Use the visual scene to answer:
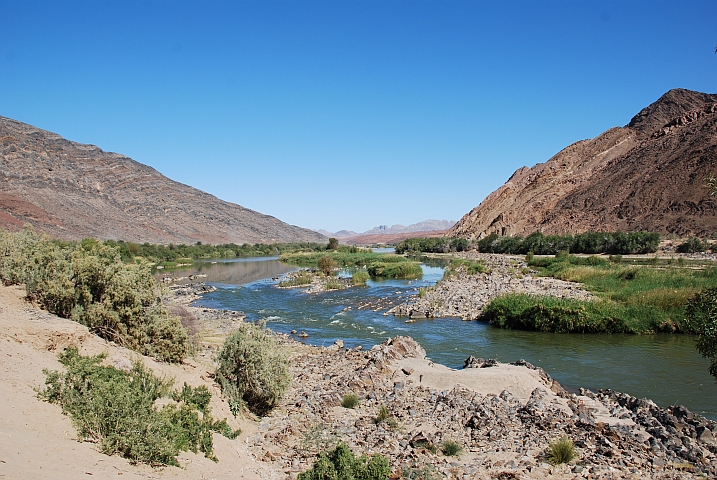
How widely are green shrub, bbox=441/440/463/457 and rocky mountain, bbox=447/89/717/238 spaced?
58.0 meters

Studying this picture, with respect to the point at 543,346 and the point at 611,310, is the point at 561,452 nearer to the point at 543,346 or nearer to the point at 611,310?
the point at 543,346

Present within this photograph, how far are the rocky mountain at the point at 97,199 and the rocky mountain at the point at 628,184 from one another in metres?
57.4

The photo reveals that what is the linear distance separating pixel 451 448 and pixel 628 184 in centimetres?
7593

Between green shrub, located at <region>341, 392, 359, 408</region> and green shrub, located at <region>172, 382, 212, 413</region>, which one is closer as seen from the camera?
green shrub, located at <region>172, 382, 212, 413</region>

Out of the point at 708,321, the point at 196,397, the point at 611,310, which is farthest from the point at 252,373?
the point at 611,310

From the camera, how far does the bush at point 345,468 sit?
637cm

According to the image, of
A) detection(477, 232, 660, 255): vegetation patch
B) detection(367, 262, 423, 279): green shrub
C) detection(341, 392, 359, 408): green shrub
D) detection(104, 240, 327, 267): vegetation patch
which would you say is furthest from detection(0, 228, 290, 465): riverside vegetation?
detection(477, 232, 660, 255): vegetation patch

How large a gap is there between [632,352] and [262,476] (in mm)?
13741

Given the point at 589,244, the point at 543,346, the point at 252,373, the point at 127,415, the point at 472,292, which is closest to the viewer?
the point at 127,415

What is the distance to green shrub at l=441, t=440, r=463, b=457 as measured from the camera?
792 centimetres

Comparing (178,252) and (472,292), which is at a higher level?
(178,252)

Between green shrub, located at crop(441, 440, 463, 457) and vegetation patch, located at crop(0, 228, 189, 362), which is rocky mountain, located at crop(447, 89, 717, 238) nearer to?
green shrub, located at crop(441, 440, 463, 457)

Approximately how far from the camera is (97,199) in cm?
8894

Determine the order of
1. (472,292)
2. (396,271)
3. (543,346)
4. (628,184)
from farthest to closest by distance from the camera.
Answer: (628,184) < (396,271) < (472,292) < (543,346)
